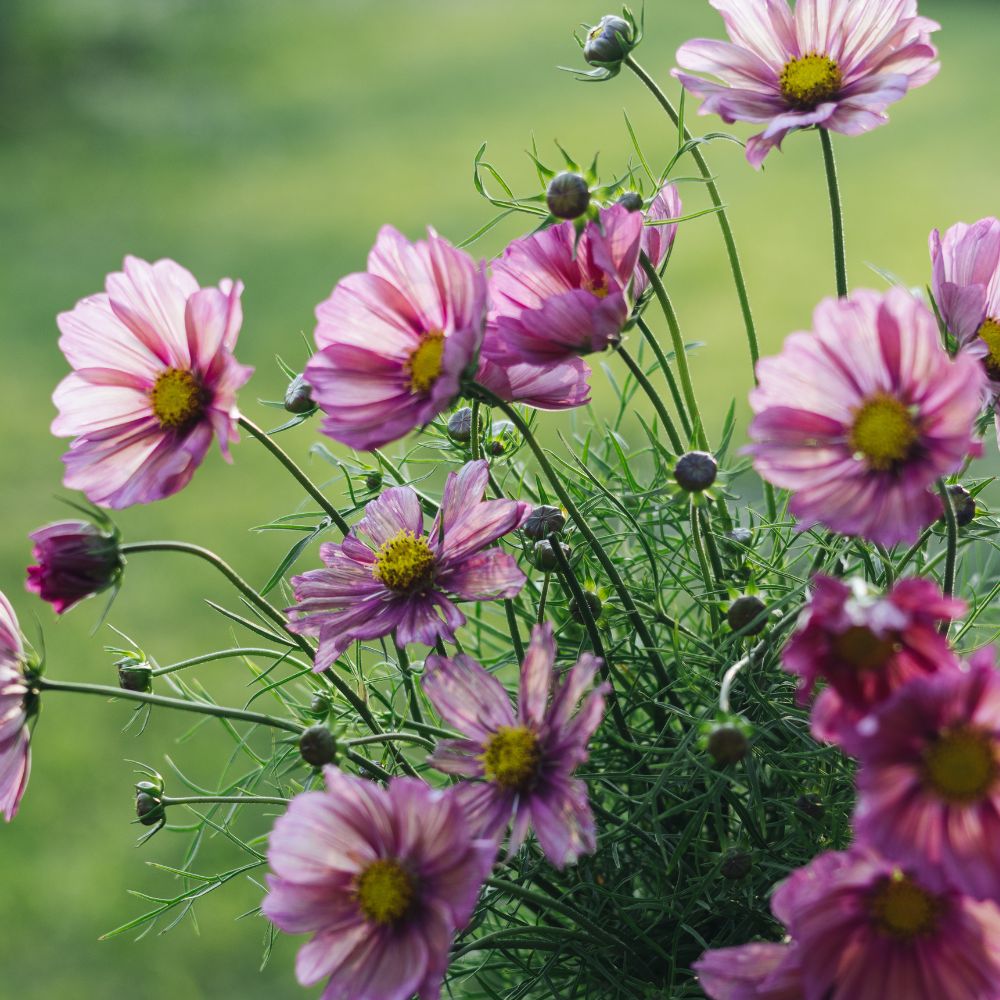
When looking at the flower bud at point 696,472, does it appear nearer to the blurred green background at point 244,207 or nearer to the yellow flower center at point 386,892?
the yellow flower center at point 386,892

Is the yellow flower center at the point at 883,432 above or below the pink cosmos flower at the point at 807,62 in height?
below

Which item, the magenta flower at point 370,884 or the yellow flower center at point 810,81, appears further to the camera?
the yellow flower center at point 810,81

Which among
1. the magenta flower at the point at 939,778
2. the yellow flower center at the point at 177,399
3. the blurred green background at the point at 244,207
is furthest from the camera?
the blurred green background at the point at 244,207

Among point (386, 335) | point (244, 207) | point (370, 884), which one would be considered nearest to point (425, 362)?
point (386, 335)

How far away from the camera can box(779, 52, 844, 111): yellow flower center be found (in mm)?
384

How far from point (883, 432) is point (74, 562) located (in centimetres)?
19

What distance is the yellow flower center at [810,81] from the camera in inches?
15.1

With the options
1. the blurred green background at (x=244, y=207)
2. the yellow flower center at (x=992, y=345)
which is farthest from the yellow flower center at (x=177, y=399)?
the blurred green background at (x=244, y=207)

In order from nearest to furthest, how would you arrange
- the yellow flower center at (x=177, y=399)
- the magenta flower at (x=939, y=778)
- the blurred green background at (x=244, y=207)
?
→ the magenta flower at (x=939, y=778) < the yellow flower center at (x=177, y=399) < the blurred green background at (x=244, y=207)

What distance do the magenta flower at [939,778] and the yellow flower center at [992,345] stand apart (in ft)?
0.43

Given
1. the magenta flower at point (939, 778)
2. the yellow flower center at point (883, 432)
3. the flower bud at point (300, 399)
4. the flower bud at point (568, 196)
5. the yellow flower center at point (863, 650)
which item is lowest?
the magenta flower at point (939, 778)

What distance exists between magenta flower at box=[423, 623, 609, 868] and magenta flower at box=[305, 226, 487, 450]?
0.20 ft

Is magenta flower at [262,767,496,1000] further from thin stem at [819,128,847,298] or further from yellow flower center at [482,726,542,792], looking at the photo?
thin stem at [819,128,847,298]

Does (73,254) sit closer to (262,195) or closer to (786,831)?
(262,195)
